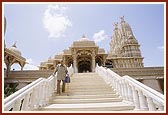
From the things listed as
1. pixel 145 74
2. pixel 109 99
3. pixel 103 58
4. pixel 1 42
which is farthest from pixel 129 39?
pixel 1 42

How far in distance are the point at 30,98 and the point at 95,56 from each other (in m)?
18.3

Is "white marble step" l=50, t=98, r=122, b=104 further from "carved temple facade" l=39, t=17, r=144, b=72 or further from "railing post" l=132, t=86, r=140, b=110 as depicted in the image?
"carved temple facade" l=39, t=17, r=144, b=72

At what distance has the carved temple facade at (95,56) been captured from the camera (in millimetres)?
20281

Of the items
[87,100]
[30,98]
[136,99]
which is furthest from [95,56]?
[30,98]

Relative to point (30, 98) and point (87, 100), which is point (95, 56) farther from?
point (30, 98)

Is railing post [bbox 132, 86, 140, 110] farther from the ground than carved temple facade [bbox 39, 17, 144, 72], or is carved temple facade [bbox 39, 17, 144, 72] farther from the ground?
carved temple facade [bbox 39, 17, 144, 72]

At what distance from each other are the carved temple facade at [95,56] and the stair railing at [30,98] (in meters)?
14.6

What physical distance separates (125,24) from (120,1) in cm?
3607

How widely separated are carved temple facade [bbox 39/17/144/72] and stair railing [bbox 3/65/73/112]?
14618 millimetres

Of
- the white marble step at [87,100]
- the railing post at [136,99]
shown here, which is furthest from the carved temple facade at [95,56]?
the railing post at [136,99]

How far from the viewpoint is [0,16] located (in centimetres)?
283

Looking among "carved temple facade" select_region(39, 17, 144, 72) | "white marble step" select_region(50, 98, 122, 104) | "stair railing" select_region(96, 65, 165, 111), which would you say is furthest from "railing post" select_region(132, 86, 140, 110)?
"carved temple facade" select_region(39, 17, 144, 72)

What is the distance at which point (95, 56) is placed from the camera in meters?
22.0

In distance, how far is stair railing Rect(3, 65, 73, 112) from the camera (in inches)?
113
